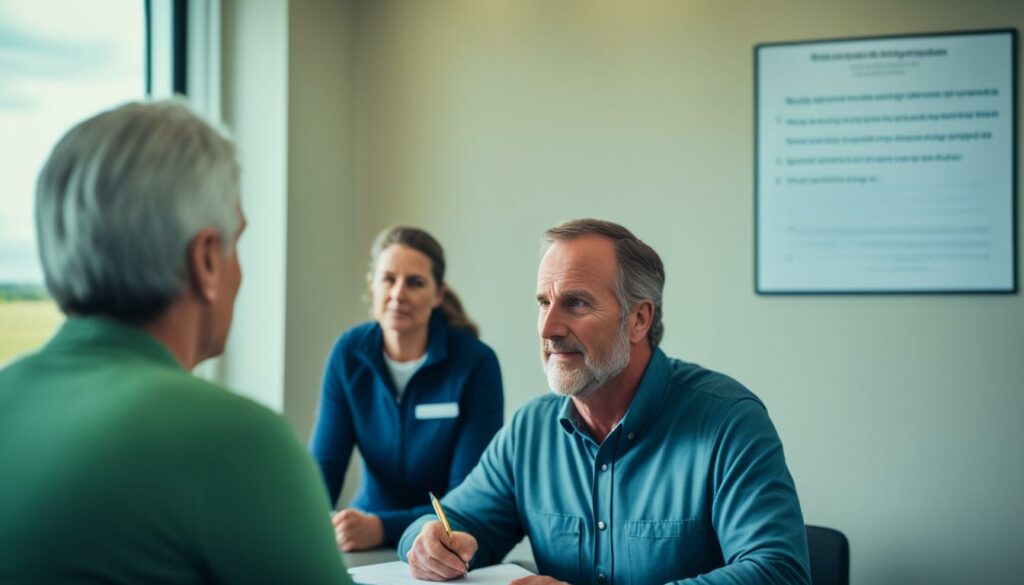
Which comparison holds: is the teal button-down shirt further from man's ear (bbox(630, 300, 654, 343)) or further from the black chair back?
the black chair back

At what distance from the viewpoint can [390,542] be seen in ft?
7.91

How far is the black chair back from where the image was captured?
2.42 meters

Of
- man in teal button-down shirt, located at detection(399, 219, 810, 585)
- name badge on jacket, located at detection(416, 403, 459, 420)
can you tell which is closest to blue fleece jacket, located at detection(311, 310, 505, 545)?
name badge on jacket, located at detection(416, 403, 459, 420)

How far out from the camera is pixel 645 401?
1.89 m

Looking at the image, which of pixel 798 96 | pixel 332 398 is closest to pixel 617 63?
pixel 798 96

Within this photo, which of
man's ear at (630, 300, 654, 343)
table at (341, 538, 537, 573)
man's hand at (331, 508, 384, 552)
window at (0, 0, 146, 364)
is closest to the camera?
man's ear at (630, 300, 654, 343)

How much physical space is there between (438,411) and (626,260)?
0.97m

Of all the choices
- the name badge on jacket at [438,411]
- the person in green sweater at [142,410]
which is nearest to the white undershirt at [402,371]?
the name badge on jacket at [438,411]

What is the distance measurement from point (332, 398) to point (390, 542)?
1.89 ft

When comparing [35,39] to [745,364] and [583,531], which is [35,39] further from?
[745,364]

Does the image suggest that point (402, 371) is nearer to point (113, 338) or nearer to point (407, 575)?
point (407, 575)

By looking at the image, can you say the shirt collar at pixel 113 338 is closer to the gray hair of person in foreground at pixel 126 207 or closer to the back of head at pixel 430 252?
the gray hair of person in foreground at pixel 126 207

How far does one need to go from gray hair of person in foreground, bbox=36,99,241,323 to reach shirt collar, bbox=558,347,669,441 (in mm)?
1112

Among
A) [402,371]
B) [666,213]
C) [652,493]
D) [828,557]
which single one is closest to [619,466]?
[652,493]
